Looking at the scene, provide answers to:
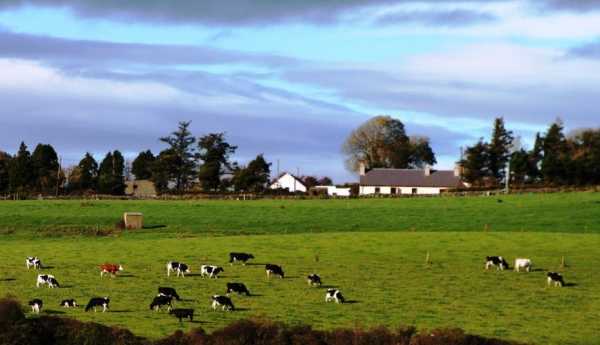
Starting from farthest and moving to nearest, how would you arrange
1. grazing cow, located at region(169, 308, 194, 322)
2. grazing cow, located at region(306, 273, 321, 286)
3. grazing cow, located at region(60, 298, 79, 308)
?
1. grazing cow, located at region(306, 273, 321, 286)
2. grazing cow, located at region(60, 298, 79, 308)
3. grazing cow, located at region(169, 308, 194, 322)

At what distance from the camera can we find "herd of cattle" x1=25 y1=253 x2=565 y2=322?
36.3 metres

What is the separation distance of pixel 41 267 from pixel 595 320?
29.6 metres

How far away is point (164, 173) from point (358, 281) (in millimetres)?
121550

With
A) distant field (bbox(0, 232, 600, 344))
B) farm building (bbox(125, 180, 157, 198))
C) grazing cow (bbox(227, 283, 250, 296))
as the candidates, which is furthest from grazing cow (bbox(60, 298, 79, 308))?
farm building (bbox(125, 180, 157, 198))

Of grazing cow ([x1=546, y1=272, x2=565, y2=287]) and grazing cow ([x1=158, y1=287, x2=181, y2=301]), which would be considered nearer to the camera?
grazing cow ([x1=158, y1=287, x2=181, y2=301])

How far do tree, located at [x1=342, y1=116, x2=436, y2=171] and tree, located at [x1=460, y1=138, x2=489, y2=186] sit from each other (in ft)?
95.6

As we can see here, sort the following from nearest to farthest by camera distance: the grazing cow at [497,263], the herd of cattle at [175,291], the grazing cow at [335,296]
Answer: the herd of cattle at [175,291] < the grazing cow at [335,296] < the grazing cow at [497,263]

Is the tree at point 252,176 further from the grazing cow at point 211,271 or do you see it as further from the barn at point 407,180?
the grazing cow at point 211,271

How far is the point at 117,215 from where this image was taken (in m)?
92.4

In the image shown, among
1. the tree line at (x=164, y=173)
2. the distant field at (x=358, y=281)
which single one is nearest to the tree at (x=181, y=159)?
the tree line at (x=164, y=173)

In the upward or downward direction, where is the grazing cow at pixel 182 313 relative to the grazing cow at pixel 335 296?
downward

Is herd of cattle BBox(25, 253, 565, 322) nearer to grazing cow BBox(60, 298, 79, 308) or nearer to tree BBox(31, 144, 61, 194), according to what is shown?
grazing cow BBox(60, 298, 79, 308)

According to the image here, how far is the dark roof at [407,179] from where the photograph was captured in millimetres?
168000

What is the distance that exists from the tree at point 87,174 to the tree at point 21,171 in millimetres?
8843
